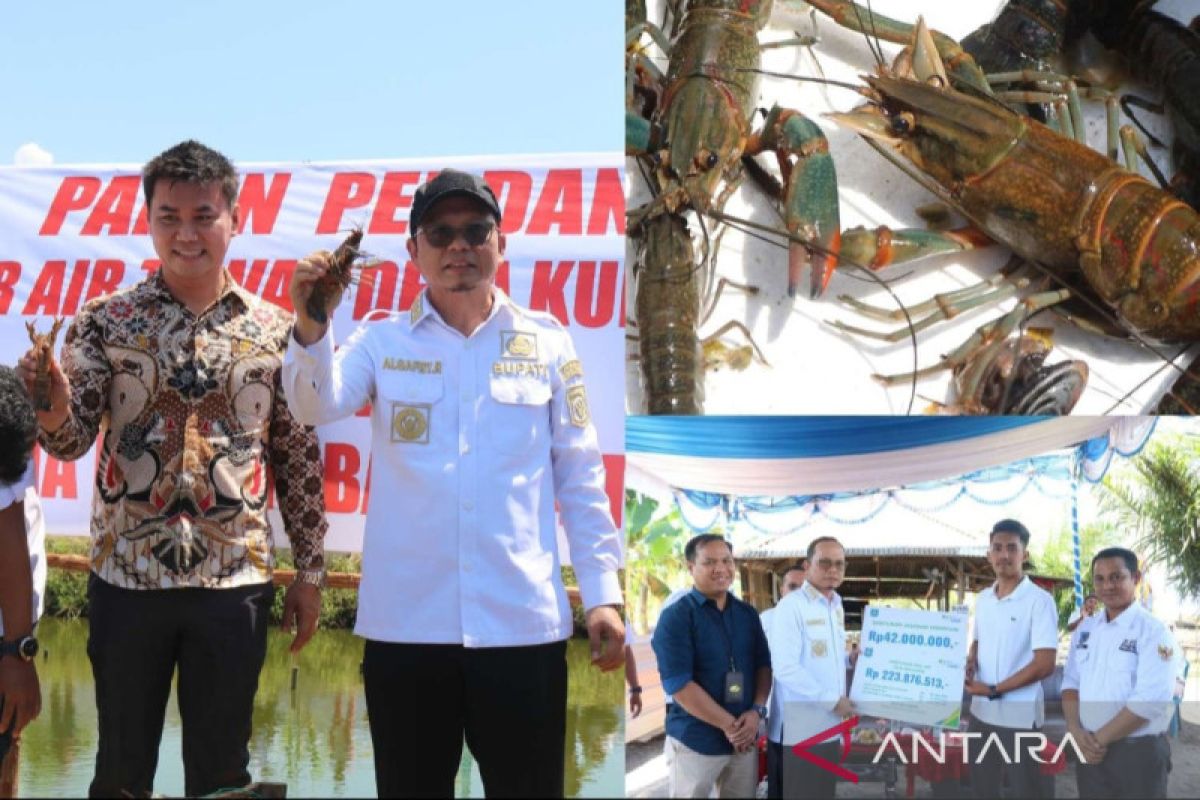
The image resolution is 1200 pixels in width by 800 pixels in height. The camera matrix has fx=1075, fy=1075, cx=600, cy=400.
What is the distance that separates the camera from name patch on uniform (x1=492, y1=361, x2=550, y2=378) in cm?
213

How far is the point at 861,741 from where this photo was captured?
2611 millimetres

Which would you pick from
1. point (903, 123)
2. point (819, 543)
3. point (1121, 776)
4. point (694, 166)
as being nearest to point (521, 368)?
point (819, 543)

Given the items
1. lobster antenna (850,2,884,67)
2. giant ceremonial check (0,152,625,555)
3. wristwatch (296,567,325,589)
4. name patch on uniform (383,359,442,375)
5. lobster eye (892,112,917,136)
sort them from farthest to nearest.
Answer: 1. lobster antenna (850,2,884,67)
2. lobster eye (892,112,917,136)
3. giant ceremonial check (0,152,625,555)
4. wristwatch (296,567,325,589)
5. name patch on uniform (383,359,442,375)

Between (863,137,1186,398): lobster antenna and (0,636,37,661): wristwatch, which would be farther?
(863,137,1186,398): lobster antenna

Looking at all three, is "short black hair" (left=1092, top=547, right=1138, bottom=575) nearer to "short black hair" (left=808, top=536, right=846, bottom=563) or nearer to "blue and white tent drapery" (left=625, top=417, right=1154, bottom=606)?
"blue and white tent drapery" (left=625, top=417, right=1154, bottom=606)

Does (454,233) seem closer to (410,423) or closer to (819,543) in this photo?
(410,423)

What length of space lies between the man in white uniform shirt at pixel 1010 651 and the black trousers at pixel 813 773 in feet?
1.14

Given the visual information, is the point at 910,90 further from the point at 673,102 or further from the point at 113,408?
the point at 113,408

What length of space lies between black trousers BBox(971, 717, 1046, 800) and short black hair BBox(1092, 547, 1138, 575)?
45 centimetres

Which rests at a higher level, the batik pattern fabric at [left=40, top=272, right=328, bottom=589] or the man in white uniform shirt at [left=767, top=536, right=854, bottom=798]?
the batik pattern fabric at [left=40, top=272, right=328, bottom=589]

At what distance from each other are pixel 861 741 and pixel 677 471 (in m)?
0.79

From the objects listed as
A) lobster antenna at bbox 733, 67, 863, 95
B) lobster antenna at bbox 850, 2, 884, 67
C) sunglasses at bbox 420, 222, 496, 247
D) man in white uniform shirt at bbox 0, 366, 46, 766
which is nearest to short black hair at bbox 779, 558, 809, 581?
sunglasses at bbox 420, 222, 496, 247

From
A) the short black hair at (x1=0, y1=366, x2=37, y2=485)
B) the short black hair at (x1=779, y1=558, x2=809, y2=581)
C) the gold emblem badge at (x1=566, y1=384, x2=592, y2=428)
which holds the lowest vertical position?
the short black hair at (x1=779, y1=558, x2=809, y2=581)

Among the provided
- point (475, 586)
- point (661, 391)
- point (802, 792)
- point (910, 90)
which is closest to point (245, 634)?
point (475, 586)
